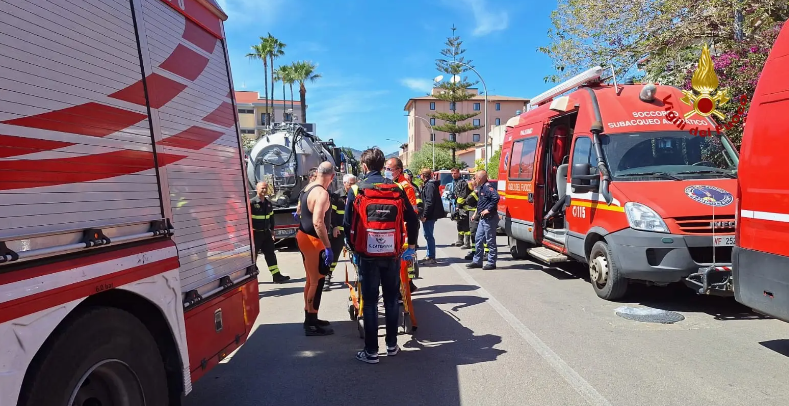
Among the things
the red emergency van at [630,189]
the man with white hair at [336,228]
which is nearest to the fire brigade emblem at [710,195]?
the red emergency van at [630,189]

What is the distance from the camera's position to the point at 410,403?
12.0 feet

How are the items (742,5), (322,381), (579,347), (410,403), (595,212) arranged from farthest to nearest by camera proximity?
1. (742,5)
2. (595,212)
3. (579,347)
4. (322,381)
5. (410,403)

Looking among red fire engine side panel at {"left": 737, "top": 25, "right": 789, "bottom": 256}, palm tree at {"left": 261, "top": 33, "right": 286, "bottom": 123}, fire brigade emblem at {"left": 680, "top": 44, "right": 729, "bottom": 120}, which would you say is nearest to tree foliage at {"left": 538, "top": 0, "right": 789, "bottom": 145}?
fire brigade emblem at {"left": 680, "top": 44, "right": 729, "bottom": 120}

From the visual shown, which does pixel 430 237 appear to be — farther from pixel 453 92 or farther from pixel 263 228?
pixel 453 92

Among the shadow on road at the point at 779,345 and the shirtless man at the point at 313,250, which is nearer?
the shadow on road at the point at 779,345

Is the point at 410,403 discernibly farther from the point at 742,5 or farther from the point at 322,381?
the point at 742,5

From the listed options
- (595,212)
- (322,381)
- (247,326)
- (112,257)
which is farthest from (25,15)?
(595,212)

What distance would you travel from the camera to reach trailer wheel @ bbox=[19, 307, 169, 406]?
189 centimetres

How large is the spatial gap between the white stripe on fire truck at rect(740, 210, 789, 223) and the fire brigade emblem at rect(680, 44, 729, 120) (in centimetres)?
316

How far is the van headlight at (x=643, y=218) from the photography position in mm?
5730

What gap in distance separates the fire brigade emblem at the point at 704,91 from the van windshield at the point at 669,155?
426 mm

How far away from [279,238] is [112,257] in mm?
9727

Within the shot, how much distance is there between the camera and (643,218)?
586 cm

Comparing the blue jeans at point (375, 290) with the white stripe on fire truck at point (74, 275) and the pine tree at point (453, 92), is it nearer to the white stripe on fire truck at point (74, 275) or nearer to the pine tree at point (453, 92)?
the white stripe on fire truck at point (74, 275)
